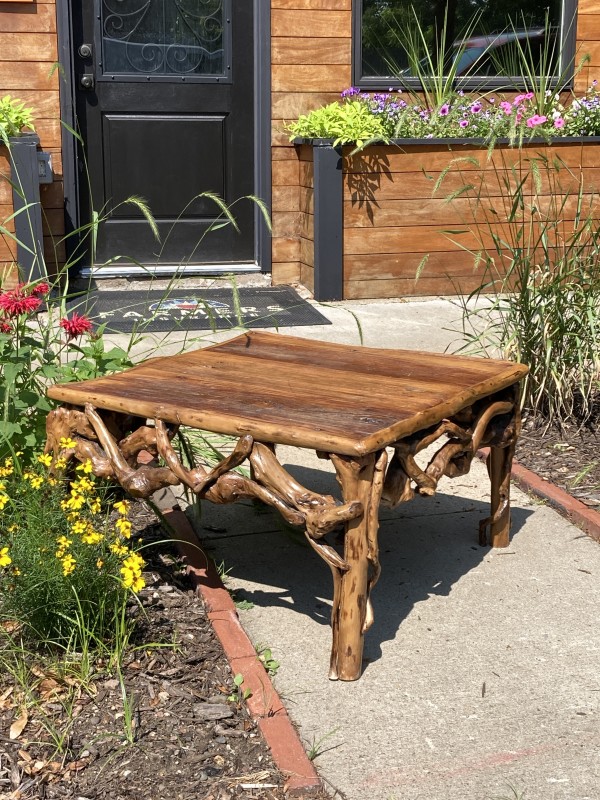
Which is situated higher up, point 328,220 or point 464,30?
point 464,30

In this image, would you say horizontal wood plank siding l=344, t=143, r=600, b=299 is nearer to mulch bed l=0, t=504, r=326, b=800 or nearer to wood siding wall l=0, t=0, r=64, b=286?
wood siding wall l=0, t=0, r=64, b=286

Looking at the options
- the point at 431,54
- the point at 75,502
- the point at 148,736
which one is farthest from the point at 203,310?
the point at 148,736

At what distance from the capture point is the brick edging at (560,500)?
141 inches

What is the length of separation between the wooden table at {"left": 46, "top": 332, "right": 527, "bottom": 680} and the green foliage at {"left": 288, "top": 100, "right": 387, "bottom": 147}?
11.2 feet

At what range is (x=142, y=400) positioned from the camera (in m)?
2.90

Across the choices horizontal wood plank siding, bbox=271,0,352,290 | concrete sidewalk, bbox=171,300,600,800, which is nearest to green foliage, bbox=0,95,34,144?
horizontal wood plank siding, bbox=271,0,352,290

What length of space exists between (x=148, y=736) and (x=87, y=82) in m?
5.60

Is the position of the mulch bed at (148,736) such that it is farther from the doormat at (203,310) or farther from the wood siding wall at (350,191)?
the wood siding wall at (350,191)

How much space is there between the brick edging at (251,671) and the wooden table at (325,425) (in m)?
0.22

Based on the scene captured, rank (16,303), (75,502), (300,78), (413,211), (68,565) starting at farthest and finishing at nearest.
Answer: (300,78), (413,211), (16,303), (75,502), (68,565)

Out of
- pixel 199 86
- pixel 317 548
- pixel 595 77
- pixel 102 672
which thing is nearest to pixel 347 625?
pixel 317 548

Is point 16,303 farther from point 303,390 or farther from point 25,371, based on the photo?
point 303,390

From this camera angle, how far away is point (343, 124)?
6.79 m

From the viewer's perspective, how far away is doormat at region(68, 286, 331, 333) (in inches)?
244
